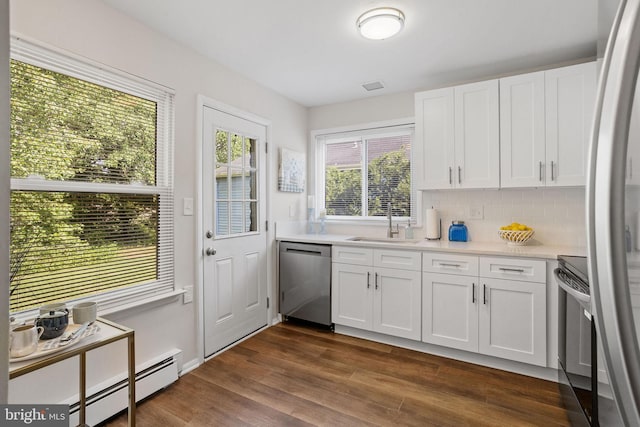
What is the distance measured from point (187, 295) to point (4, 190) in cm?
200

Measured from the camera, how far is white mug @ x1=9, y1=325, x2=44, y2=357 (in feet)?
3.90

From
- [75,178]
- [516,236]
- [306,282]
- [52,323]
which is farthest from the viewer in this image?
[306,282]

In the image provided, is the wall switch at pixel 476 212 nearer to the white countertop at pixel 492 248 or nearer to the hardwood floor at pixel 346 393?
the white countertop at pixel 492 248

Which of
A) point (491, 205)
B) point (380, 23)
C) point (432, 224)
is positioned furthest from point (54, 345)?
point (491, 205)

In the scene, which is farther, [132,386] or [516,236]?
[516,236]

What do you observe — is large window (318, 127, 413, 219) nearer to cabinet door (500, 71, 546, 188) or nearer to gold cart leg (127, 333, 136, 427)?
cabinet door (500, 71, 546, 188)

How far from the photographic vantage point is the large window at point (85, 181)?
5.11 ft

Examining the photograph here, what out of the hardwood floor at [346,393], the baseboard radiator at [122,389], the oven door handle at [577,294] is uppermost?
the oven door handle at [577,294]

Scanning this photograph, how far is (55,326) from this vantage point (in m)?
1.35

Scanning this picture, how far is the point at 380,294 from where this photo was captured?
285 centimetres

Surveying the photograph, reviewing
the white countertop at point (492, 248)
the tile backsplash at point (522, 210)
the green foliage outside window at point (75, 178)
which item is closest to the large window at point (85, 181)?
the green foliage outside window at point (75, 178)

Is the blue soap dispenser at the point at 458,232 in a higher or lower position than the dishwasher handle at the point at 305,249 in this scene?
higher

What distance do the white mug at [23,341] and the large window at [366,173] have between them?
9.61 feet

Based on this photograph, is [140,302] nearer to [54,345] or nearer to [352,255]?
[54,345]
